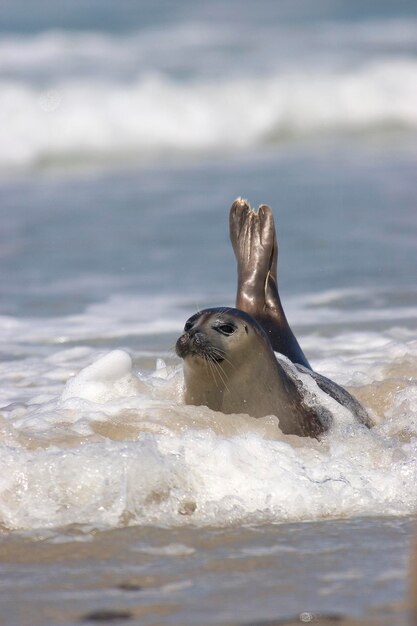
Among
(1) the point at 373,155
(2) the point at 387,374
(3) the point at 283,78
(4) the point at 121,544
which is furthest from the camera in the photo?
(3) the point at 283,78

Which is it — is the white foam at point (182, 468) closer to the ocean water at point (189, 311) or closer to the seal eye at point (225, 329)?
the ocean water at point (189, 311)

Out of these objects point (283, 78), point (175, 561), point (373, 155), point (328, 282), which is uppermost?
point (283, 78)

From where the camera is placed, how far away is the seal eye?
461 cm

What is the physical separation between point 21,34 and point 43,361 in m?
14.8

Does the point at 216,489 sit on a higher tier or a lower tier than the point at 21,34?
Answer: lower

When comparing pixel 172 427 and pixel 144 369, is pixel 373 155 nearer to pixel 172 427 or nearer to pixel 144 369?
pixel 144 369

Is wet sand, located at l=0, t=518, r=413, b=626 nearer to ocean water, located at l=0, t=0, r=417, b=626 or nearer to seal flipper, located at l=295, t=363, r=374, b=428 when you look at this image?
ocean water, located at l=0, t=0, r=417, b=626

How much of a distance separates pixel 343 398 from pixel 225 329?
69 centimetres

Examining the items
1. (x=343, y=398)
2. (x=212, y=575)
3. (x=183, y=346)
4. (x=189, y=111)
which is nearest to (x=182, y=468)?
(x=183, y=346)

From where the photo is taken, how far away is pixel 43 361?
6.45m

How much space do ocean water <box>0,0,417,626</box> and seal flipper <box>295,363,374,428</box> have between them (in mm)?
104

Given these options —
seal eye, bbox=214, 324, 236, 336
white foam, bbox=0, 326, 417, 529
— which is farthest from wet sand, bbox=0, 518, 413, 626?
seal eye, bbox=214, 324, 236, 336

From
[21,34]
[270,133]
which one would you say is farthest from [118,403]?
[21,34]

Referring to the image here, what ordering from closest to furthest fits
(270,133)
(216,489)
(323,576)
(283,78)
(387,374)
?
(323,576) → (216,489) → (387,374) → (270,133) → (283,78)
